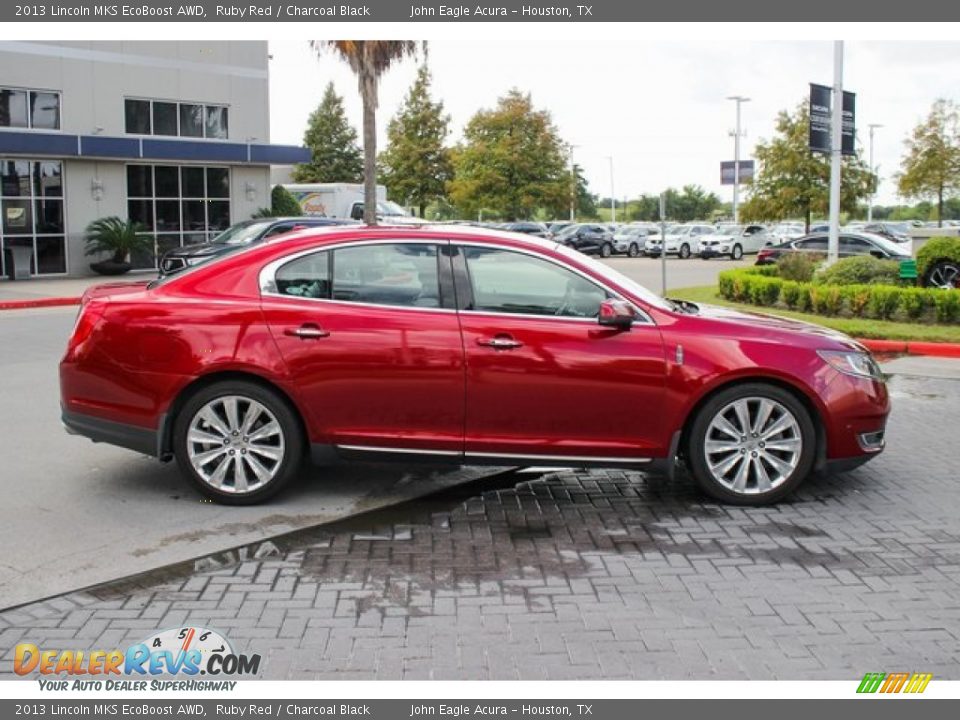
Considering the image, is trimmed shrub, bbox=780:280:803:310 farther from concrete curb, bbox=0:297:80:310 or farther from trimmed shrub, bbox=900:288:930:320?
concrete curb, bbox=0:297:80:310

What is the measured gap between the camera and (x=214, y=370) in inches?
248

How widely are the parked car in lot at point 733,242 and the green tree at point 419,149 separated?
725 inches

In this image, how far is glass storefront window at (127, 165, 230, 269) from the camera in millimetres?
29422

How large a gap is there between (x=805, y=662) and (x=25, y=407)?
7.49 meters

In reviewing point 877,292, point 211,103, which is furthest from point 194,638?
point 211,103

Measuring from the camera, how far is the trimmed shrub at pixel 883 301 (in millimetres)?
15547

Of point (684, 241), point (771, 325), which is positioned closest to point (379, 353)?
point (771, 325)

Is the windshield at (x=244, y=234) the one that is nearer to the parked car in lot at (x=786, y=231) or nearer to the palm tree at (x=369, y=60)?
the palm tree at (x=369, y=60)

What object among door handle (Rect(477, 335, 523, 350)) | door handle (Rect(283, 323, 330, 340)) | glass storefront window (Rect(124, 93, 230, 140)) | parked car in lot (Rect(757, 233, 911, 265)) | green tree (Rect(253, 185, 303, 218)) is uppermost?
glass storefront window (Rect(124, 93, 230, 140))

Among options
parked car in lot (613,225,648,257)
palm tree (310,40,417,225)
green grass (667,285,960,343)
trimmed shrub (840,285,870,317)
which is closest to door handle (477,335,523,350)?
green grass (667,285,960,343)

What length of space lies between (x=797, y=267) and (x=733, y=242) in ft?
92.2

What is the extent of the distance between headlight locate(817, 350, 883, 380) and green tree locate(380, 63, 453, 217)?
180 feet

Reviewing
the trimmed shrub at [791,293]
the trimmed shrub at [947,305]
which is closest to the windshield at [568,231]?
the trimmed shrub at [791,293]

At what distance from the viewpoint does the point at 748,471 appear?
6.48 m
